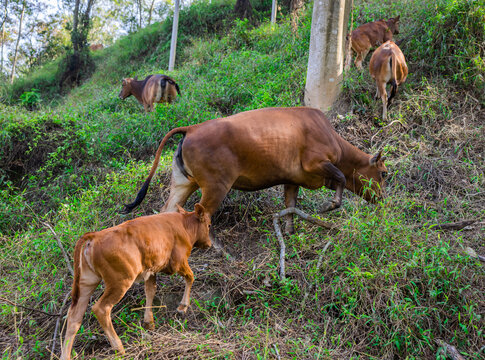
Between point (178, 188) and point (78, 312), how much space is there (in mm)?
2156

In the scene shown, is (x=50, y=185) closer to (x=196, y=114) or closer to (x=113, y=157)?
(x=113, y=157)

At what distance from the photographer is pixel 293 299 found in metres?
4.78

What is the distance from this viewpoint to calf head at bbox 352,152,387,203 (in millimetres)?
6246

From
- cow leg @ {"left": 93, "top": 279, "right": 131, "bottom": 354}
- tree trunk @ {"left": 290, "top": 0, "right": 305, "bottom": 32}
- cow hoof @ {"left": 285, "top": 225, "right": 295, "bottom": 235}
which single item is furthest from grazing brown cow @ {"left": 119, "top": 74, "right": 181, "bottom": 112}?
cow leg @ {"left": 93, "top": 279, "right": 131, "bottom": 354}

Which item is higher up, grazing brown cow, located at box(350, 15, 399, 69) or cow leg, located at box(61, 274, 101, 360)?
grazing brown cow, located at box(350, 15, 399, 69)

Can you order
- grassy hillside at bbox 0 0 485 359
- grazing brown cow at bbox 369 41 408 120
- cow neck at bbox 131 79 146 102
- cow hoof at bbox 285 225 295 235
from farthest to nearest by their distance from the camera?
cow neck at bbox 131 79 146 102 < grazing brown cow at bbox 369 41 408 120 < cow hoof at bbox 285 225 295 235 < grassy hillside at bbox 0 0 485 359

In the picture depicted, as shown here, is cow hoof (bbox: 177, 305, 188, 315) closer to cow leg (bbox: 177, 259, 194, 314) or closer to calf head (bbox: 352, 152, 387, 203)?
cow leg (bbox: 177, 259, 194, 314)

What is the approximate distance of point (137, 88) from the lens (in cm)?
1323

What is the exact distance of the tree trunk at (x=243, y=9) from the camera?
59.0ft

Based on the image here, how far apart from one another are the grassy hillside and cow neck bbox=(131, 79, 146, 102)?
6.09ft

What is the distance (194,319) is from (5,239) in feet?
10.6

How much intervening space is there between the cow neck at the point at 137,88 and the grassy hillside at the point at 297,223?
73.1 inches

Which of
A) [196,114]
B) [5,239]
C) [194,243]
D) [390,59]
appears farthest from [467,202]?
[5,239]

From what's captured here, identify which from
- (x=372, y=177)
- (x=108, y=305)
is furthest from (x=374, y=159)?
(x=108, y=305)
